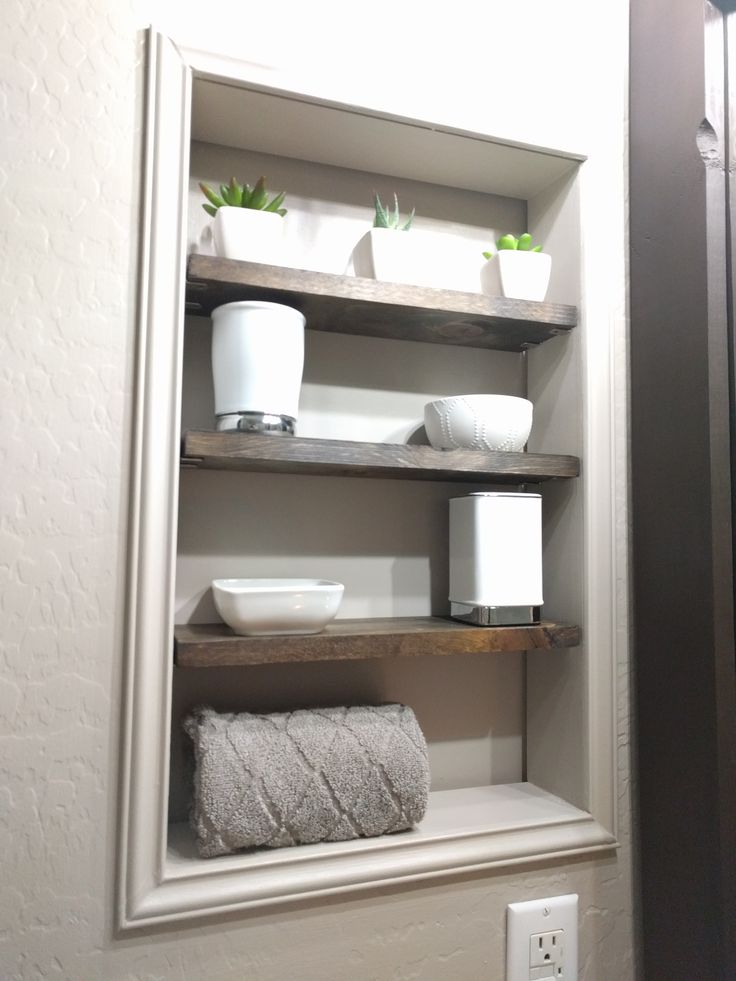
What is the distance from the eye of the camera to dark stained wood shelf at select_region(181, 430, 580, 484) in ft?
2.61

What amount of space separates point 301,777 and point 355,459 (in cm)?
37

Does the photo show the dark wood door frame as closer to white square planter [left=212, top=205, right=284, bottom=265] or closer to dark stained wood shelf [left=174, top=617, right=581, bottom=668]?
dark stained wood shelf [left=174, top=617, right=581, bottom=668]

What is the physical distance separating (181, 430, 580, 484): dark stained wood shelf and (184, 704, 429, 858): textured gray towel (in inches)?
12.0

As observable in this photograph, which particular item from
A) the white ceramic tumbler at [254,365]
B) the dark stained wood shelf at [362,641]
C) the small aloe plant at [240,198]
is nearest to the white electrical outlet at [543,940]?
the dark stained wood shelf at [362,641]

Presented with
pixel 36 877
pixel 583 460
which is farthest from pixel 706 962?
pixel 36 877

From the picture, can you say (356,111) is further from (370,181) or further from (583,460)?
(583,460)


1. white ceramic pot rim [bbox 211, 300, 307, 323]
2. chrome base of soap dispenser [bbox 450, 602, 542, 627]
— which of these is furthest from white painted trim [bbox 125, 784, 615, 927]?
white ceramic pot rim [bbox 211, 300, 307, 323]

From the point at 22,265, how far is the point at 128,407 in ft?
0.58

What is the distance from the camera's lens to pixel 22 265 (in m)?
0.73

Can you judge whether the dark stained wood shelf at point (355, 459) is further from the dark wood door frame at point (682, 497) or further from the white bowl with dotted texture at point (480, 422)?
the dark wood door frame at point (682, 497)

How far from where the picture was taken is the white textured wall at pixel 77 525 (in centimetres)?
71

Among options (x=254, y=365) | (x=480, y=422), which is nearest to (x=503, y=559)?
(x=480, y=422)

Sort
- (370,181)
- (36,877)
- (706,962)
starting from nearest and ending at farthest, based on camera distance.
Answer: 1. (36,877)
2. (706,962)
3. (370,181)

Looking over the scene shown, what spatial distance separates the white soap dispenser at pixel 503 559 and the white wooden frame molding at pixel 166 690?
26 centimetres
